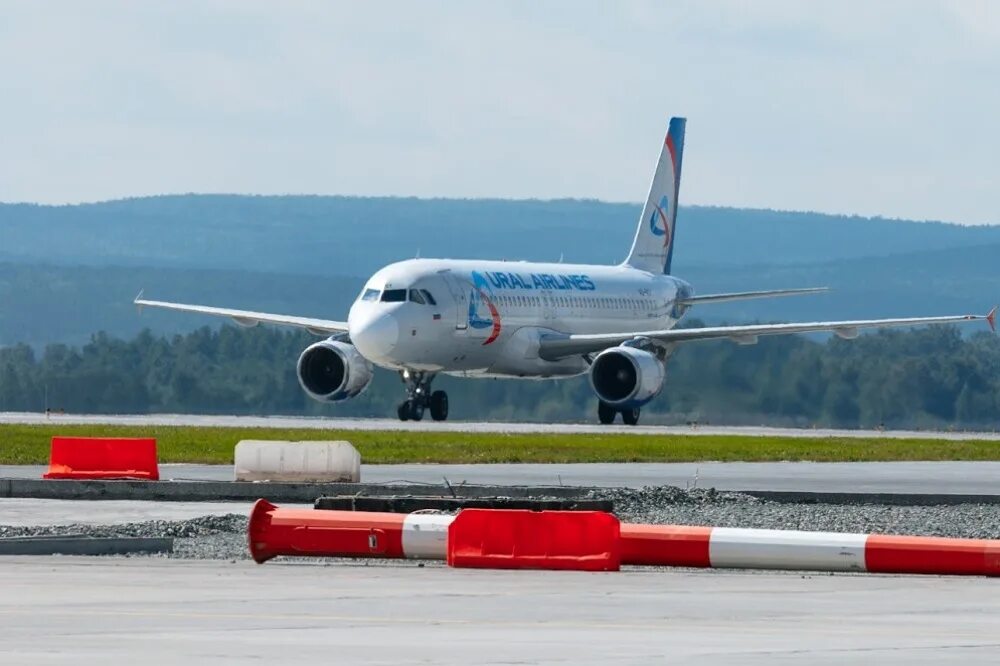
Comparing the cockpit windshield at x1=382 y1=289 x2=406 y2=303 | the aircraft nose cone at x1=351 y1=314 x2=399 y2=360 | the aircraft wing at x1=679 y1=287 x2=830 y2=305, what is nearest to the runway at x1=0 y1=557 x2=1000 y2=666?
the aircraft nose cone at x1=351 y1=314 x2=399 y2=360

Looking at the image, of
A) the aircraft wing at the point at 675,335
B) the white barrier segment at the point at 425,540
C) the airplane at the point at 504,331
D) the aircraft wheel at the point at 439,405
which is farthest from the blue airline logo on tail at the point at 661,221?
the white barrier segment at the point at 425,540

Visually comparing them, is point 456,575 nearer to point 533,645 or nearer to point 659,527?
point 659,527

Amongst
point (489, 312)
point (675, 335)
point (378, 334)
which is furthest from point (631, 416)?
point (378, 334)

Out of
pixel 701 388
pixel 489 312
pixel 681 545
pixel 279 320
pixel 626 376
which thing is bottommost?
pixel 681 545

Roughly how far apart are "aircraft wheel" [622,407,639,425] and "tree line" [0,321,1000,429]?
4.08 metres

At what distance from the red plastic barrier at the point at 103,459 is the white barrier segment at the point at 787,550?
1016cm

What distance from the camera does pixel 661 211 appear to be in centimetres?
6344

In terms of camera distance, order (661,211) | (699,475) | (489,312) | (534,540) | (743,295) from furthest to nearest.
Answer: (661,211) < (743,295) < (489,312) < (699,475) < (534,540)

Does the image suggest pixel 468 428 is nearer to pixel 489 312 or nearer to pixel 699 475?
pixel 489 312

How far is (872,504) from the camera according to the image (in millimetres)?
22125

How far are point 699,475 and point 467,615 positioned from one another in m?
14.8

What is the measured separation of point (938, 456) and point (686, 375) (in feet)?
77.9

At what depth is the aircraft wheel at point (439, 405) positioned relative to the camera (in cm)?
5212

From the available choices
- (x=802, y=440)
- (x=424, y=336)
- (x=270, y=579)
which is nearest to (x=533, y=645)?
(x=270, y=579)
